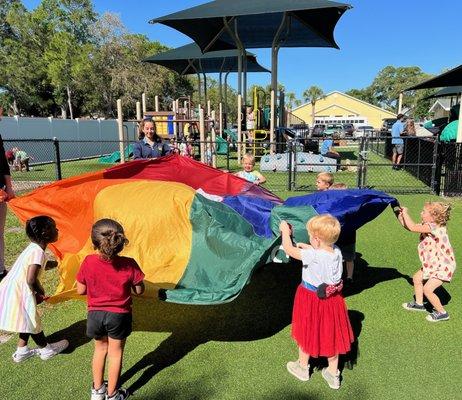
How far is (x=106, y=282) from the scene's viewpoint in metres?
2.60

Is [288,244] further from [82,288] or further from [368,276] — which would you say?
[368,276]

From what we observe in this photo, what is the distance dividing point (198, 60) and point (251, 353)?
83.9ft

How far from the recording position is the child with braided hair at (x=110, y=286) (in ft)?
8.37

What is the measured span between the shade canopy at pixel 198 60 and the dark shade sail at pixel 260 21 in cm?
202

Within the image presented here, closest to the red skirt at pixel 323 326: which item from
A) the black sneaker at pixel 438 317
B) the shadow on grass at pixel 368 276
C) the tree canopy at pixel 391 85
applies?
the black sneaker at pixel 438 317

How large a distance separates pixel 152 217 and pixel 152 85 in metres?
41.1

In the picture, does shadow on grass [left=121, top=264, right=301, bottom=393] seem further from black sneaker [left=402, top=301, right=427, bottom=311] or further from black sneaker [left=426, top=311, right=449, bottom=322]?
black sneaker [left=426, top=311, right=449, bottom=322]

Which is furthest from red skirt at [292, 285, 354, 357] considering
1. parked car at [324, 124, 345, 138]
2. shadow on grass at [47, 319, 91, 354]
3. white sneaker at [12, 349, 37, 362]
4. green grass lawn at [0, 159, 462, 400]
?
parked car at [324, 124, 345, 138]

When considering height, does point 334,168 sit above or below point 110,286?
below

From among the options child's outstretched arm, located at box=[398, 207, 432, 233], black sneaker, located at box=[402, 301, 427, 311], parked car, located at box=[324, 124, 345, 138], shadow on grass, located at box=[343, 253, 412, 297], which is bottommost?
shadow on grass, located at box=[343, 253, 412, 297]

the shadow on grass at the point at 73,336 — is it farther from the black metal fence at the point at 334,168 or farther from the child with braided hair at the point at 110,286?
the black metal fence at the point at 334,168

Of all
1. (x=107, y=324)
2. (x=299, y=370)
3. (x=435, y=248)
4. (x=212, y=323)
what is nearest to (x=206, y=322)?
(x=212, y=323)

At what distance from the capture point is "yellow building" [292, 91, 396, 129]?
69875 mm

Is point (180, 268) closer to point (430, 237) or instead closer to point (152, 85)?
point (430, 237)
